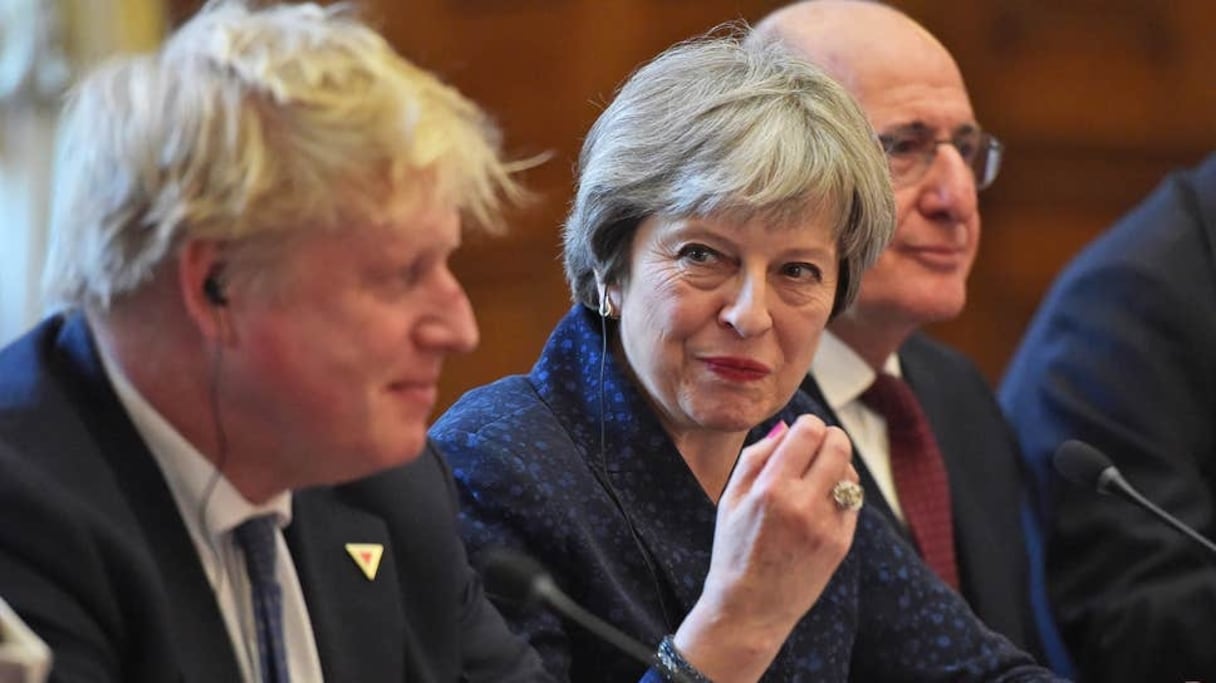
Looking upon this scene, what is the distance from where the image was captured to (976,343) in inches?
222

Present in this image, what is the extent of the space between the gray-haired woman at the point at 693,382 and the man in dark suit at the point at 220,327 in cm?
46

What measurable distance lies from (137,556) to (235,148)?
14.4 inches

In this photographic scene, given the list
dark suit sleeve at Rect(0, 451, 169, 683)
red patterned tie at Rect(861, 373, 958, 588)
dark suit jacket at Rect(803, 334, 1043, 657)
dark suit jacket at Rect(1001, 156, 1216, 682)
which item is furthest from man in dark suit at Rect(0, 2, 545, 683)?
dark suit jacket at Rect(1001, 156, 1216, 682)

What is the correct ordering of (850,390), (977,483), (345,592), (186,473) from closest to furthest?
(186,473), (345,592), (850,390), (977,483)

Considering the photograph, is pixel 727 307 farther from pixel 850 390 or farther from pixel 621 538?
pixel 850 390

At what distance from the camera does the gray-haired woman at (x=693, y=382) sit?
2086mm

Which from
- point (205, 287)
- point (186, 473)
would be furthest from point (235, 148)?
point (186, 473)

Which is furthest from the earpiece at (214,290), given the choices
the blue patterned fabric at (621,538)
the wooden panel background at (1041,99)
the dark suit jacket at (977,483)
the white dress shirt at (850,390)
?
the wooden panel background at (1041,99)

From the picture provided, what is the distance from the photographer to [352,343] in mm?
1652

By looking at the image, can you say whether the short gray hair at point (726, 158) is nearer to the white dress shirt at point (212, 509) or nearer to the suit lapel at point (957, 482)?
the white dress shirt at point (212, 509)

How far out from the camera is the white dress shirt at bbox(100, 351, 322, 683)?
1.70 meters

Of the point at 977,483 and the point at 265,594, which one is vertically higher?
the point at 265,594

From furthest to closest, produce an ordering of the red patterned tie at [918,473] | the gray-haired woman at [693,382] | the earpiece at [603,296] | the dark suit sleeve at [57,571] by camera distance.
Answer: the red patterned tie at [918,473]
the earpiece at [603,296]
the gray-haired woman at [693,382]
the dark suit sleeve at [57,571]

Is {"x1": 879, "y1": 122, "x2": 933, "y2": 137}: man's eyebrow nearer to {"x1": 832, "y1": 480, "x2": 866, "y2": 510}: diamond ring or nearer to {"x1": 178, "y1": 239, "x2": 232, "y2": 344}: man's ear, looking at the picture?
{"x1": 832, "y1": 480, "x2": 866, "y2": 510}: diamond ring
